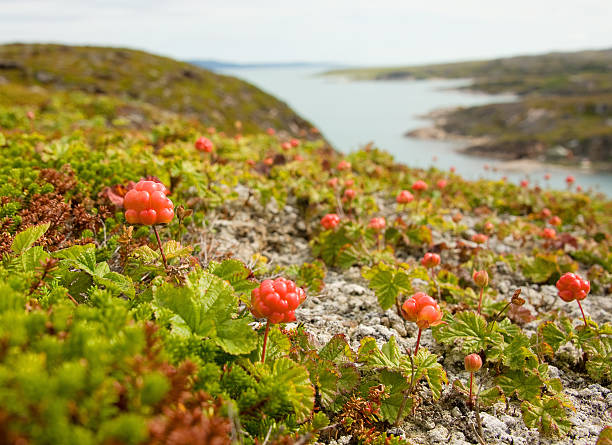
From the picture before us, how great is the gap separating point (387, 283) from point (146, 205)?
1.91m

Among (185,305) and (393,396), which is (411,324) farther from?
(185,305)

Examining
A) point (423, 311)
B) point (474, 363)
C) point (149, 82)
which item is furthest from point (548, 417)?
point (149, 82)

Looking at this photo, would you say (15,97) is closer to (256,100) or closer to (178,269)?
(178,269)

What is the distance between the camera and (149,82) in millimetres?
48000

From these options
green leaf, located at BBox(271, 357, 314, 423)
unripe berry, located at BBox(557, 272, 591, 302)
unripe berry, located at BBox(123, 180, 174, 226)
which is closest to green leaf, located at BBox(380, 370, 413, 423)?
green leaf, located at BBox(271, 357, 314, 423)

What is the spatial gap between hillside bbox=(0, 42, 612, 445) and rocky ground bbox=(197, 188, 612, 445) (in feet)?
0.04

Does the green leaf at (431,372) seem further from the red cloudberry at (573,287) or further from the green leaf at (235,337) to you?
the red cloudberry at (573,287)

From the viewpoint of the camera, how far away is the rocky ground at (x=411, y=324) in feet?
7.38

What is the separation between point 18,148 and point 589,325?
17.2ft

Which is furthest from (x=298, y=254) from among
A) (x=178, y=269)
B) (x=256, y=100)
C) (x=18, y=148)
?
(x=256, y=100)

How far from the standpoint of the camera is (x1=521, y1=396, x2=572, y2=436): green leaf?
2205mm

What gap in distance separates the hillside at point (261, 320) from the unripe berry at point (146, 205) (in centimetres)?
1

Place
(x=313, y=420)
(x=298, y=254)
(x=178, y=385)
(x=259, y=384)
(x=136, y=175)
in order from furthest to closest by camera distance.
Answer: (x=298, y=254), (x=136, y=175), (x=313, y=420), (x=259, y=384), (x=178, y=385)

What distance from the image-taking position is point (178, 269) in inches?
89.8
